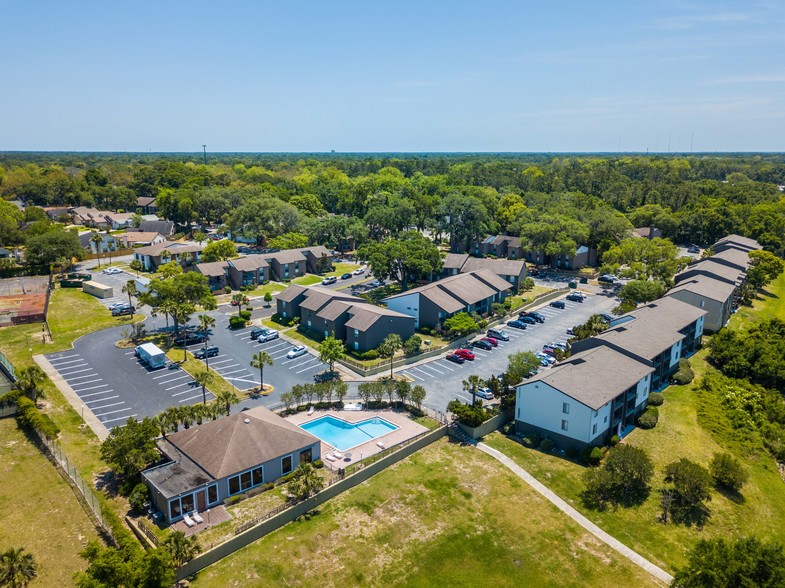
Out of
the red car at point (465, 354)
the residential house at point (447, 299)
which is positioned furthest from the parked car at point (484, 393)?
the residential house at point (447, 299)

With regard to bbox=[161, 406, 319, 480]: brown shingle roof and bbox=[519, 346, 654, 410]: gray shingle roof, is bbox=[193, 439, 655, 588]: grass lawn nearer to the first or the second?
bbox=[161, 406, 319, 480]: brown shingle roof

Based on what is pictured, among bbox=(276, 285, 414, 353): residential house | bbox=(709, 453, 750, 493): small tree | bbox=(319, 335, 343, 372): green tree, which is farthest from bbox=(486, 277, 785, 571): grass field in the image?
bbox=(276, 285, 414, 353): residential house

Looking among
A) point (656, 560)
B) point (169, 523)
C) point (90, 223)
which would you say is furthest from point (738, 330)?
point (90, 223)

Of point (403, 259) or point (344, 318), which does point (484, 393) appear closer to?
point (344, 318)

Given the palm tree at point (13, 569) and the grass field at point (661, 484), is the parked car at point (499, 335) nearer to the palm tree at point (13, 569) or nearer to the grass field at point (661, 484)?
the grass field at point (661, 484)

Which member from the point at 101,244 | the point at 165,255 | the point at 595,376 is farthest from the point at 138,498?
the point at 101,244

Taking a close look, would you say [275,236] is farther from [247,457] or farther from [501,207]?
[247,457]
